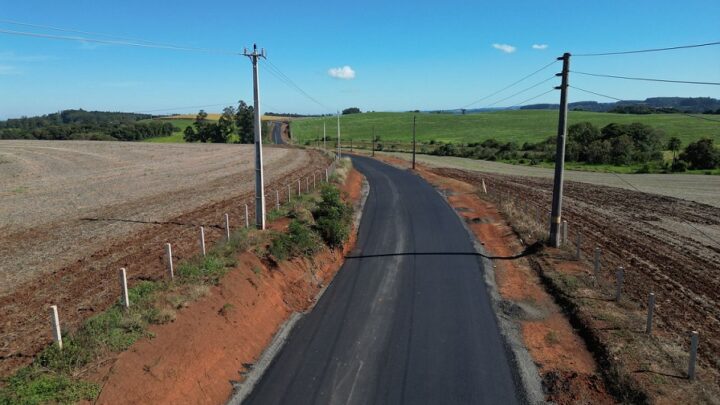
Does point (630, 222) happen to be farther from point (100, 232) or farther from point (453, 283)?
point (100, 232)

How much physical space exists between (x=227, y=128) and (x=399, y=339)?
133 meters

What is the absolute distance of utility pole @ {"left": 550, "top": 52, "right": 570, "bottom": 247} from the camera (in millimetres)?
20906

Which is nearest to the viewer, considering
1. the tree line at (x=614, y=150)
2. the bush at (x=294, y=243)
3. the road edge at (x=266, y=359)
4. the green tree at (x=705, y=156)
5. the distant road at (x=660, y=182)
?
the road edge at (x=266, y=359)

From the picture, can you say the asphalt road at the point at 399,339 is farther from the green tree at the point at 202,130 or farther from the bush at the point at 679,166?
the green tree at the point at 202,130

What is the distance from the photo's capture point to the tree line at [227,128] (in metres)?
136

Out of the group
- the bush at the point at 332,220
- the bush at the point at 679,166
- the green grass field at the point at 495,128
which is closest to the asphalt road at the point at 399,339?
the bush at the point at 332,220

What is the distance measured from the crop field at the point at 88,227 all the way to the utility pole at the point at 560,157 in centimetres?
1502

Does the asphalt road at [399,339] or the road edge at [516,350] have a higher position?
the asphalt road at [399,339]

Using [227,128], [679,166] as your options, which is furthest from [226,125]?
[679,166]

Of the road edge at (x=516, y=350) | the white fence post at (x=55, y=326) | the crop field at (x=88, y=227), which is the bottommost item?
the road edge at (x=516, y=350)

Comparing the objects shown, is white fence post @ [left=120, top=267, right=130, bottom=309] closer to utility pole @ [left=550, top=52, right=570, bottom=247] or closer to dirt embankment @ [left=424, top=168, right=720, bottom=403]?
dirt embankment @ [left=424, top=168, right=720, bottom=403]

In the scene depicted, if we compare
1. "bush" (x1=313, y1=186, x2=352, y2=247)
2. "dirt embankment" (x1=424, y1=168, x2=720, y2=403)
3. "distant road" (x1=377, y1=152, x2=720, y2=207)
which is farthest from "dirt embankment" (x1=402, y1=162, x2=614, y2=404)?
"distant road" (x1=377, y1=152, x2=720, y2=207)

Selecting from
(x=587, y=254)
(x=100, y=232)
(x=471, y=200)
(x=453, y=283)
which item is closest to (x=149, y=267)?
(x=100, y=232)

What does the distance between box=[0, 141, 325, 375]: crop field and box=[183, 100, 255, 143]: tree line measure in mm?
82036
